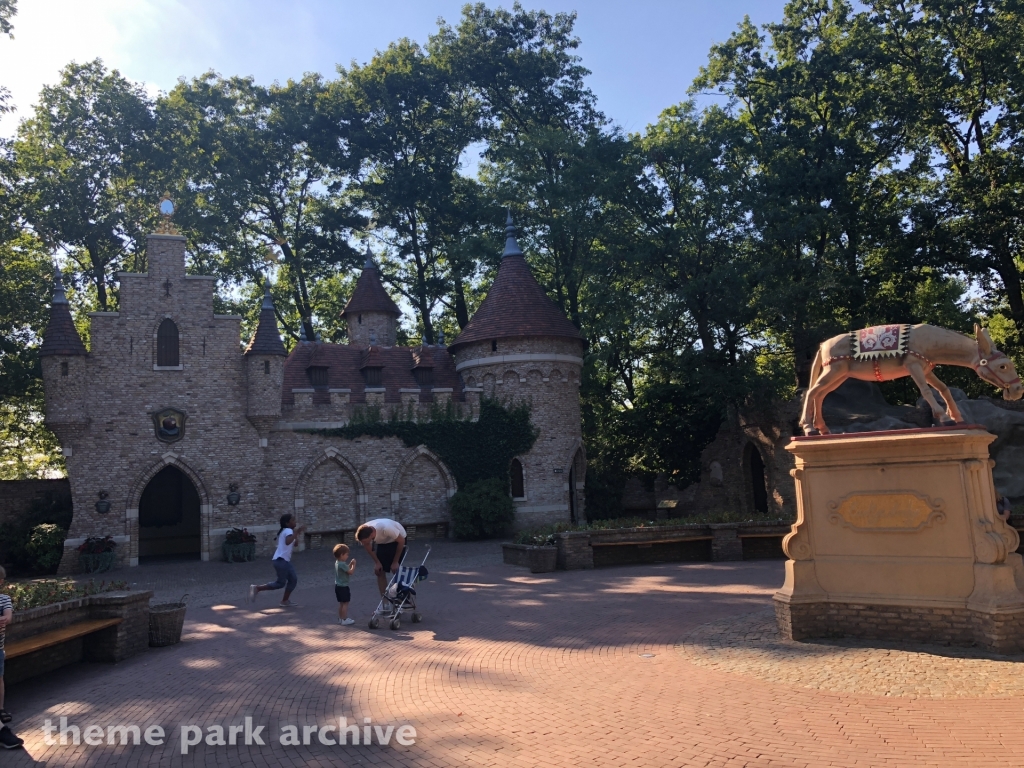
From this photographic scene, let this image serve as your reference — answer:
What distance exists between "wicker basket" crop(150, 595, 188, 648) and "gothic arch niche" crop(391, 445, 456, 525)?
1468cm

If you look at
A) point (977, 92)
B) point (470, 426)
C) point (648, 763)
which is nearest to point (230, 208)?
point (470, 426)

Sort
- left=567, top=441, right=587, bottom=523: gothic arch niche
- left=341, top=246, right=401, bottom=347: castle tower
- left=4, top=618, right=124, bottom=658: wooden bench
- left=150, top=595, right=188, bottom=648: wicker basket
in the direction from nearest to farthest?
left=4, top=618, right=124, bottom=658: wooden bench → left=150, top=595, right=188, bottom=648: wicker basket → left=567, top=441, right=587, bottom=523: gothic arch niche → left=341, top=246, right=401, bottom=347: castle tower

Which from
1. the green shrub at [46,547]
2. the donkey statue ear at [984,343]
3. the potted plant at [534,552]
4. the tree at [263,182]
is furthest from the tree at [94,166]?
the donkey statue ear at [984,343]

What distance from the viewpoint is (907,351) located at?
30.4 feet

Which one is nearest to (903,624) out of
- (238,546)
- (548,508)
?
(548,508)

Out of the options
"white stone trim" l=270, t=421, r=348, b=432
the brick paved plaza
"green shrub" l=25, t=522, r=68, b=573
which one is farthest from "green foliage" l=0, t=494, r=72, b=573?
the brick paved plaza

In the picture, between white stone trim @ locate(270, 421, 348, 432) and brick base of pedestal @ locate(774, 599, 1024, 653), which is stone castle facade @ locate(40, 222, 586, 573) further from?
brick base of pedestal @ locate(774, 599, 1024, 653)

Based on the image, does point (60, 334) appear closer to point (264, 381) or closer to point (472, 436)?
point (264, 381)

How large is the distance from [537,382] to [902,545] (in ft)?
61.2

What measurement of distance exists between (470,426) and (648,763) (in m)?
21.0

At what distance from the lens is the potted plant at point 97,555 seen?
798 inches

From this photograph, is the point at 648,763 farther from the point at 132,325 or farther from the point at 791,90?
the point at 791,90

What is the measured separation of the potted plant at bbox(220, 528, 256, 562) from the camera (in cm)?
2173

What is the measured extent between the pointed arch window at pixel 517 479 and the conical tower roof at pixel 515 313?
4654mm
